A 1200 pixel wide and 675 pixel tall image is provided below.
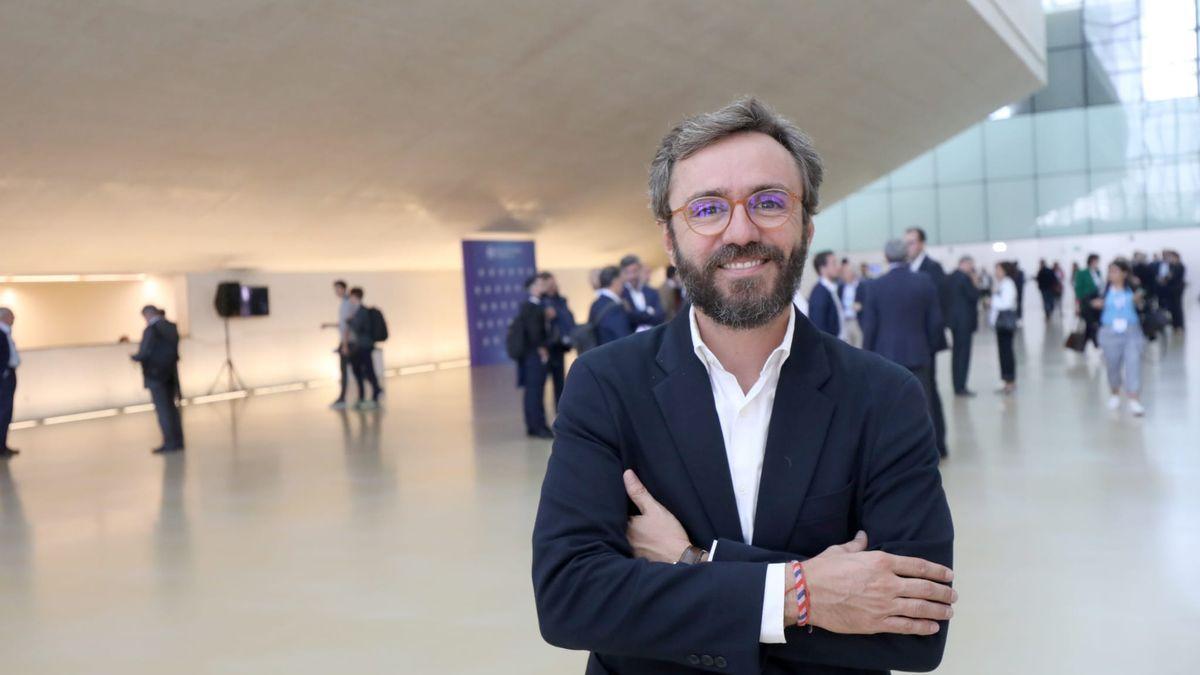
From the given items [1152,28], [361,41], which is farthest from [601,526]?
[1152,28]

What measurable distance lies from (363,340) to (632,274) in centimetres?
547

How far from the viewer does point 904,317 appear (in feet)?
26.3

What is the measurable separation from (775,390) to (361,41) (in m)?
10.2

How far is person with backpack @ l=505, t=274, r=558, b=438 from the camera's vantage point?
10.7 meters

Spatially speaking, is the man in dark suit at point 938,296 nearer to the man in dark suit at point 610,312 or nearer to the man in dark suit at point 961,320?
the man in dark suit at point 961,320

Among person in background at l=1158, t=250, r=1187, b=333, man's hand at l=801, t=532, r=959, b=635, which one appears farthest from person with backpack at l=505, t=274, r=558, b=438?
person in background at l=1158, t=250, r=1187, b=333

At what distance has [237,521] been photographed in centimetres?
728

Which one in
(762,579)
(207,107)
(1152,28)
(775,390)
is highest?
(1152,28)

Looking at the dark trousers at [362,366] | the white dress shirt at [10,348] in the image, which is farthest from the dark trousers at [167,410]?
the dark trousers at [362,366]

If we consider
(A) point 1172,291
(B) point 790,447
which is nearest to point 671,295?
(B) point 790,447

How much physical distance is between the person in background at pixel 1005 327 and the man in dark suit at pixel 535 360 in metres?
5.52

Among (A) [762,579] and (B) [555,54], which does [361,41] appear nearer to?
(B) [555,54]

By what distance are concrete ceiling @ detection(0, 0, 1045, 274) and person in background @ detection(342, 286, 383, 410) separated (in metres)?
1.94

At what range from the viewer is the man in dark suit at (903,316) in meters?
8.02
